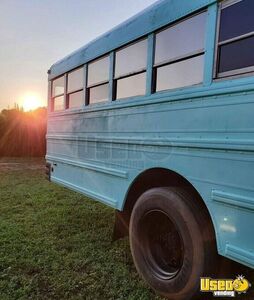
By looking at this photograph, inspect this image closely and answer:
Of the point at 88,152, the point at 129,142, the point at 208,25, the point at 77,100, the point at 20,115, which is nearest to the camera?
the point at 208,25

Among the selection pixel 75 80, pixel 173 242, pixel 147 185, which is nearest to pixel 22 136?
pixel 75 80

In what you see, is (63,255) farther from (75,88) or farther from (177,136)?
(75,88)

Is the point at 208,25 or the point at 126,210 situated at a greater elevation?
the point at 208,25

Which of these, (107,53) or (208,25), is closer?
(208,25)

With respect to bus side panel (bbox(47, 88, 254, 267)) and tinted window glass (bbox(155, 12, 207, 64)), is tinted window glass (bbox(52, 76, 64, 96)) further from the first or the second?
tinted window glass (bbox(155, 12, 207, 64))

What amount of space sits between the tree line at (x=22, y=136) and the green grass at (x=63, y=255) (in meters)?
12.5

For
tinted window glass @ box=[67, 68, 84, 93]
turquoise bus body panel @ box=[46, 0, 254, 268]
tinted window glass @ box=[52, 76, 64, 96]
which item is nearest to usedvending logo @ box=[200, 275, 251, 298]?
turquoise bus body panel @ box=[46, 0, 254, 268]

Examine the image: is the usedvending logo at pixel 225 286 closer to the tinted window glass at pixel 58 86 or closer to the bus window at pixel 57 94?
the bus window at pixel 57 94

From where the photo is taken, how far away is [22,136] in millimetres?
18922

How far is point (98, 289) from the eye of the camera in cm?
323

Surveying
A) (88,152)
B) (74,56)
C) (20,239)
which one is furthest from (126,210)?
(74,56)

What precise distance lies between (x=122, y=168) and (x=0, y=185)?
620cm

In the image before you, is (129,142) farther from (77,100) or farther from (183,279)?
(77,100)

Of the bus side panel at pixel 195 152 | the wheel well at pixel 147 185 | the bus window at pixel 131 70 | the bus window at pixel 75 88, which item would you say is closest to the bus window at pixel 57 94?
the bus window at pixel 75 88
